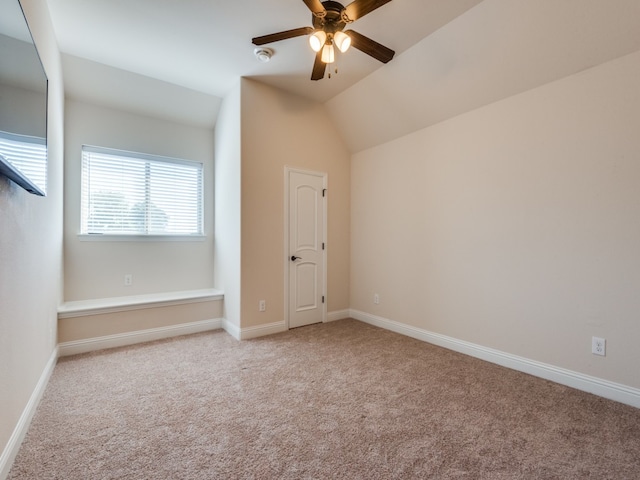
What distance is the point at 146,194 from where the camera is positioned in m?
3.79

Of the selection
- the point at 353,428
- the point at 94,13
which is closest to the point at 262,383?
the point at 353,428

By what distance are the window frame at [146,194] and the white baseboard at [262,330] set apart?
1.49m

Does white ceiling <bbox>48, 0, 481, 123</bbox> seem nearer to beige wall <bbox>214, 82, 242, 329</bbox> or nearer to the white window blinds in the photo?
beige wall <bbox>214, 82, 242, 329</bbox>

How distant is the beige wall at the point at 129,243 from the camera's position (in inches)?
131

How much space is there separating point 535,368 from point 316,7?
324 centimetres

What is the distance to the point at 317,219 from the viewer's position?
13.3 feet

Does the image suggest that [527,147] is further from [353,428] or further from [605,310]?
[353,428]

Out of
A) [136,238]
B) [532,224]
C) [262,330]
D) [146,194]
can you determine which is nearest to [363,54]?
[532,224]

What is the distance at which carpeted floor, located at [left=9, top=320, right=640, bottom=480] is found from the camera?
1.54 m

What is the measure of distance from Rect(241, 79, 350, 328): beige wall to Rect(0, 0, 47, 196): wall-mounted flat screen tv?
1.86 m

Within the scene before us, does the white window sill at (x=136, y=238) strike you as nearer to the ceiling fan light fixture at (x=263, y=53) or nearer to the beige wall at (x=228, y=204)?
the beige wall at (x=228, y=204)

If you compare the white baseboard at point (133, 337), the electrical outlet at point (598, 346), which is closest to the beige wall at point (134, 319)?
the white baseboard at point (133, 337)

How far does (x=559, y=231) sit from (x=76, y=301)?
15.8ft

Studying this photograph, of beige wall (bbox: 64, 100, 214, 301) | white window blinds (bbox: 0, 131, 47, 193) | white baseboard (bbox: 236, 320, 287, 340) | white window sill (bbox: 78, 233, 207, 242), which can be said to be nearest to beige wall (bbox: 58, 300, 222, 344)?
beige wall (bbox: 64, 100, 214, 301)
